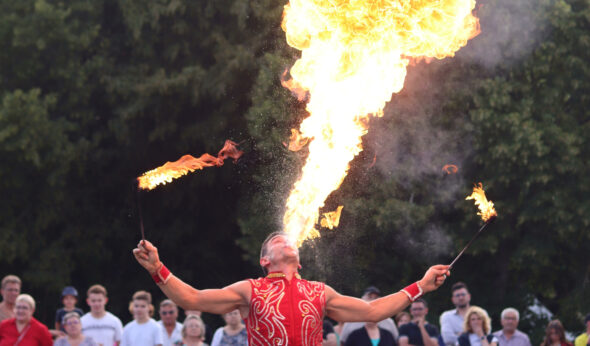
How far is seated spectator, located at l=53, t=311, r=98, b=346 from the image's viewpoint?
32.7 ft

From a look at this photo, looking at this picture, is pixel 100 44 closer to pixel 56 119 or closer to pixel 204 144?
pixel 56 119

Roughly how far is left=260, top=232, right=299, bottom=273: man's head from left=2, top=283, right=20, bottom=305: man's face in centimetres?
478

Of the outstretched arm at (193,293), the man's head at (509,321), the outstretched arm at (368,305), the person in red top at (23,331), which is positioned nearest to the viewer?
the outstretched arm at (193,293)

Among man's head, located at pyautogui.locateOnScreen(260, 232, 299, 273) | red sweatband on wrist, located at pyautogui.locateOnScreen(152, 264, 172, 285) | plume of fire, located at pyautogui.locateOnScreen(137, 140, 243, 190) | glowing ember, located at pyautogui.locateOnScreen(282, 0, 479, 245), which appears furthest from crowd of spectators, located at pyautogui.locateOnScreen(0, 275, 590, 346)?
red sweatband on wrist, located at pyautogui.locateOnScreen(152, 264, 172, 285)

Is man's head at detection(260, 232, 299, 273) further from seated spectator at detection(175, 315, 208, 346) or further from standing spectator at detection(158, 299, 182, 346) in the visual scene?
standing spectator at detection(158, 299, 182, 346)

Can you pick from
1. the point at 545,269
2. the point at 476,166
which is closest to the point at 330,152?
the point at 476,166

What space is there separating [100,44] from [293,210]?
14.7 metres

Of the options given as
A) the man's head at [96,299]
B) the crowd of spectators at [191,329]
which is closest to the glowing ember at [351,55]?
the crowd of spectators at [191,329]

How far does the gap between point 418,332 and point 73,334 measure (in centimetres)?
357

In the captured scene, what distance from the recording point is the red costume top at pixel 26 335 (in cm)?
964

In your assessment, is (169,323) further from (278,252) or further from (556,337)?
(278,252)

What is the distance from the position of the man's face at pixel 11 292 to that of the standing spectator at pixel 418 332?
410cm

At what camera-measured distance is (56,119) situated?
2067 centimetres

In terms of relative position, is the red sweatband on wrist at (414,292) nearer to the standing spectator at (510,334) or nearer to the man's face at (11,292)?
the standing spectator at (510,334)
